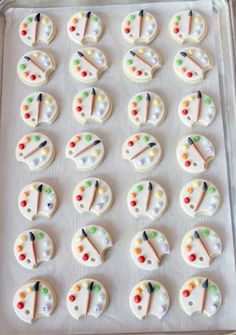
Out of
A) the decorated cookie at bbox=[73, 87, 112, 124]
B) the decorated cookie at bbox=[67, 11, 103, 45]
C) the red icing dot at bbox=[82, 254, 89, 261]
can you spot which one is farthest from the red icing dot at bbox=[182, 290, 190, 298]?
the decorated cookie at bbox=[67, 11, 103, 45]

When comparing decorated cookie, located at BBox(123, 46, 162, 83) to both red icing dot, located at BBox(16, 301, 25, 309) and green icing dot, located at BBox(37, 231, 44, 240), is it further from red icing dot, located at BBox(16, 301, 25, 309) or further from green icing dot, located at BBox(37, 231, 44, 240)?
red icing dot, located at BBox(16, 301, 25, 309)

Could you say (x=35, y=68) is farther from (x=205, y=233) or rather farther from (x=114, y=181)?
(x=205, y=233)

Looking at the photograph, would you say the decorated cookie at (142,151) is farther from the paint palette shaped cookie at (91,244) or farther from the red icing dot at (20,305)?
the red icing dot at (20,305)

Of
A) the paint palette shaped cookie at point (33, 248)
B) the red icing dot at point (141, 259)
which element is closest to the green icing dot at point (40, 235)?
the paint palette shaped cookie at point (33, 248)

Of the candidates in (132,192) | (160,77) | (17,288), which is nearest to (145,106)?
(160,77)

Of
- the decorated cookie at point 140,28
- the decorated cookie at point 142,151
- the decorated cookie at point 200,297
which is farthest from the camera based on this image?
the decorated cookie at point 140,28

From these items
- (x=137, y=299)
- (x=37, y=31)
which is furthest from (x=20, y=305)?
(x=37, y=31)
